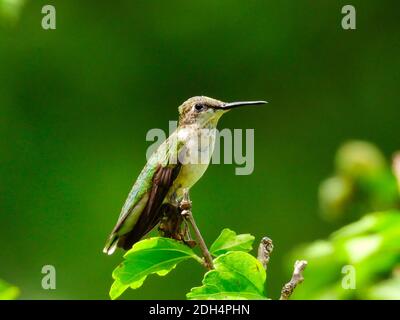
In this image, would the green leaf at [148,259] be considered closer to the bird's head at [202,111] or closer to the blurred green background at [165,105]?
the bird's head at [202,111]

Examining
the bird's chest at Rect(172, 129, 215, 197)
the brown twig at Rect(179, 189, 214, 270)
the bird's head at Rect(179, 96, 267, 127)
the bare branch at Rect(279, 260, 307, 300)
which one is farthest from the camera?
the bird's head at Rect(179, 96, 267, 127)

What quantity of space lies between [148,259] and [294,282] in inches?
20.5

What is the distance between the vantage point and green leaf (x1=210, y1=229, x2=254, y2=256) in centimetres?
258

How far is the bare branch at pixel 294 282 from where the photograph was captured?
2105mm

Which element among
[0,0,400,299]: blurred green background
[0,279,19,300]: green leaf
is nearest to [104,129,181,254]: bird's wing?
[0,279,19,300]: green leaf

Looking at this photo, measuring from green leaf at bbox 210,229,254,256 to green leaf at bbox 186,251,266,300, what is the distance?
312mm

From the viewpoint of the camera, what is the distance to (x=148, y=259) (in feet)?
8.23

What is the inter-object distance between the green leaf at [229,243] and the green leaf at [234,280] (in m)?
0.31

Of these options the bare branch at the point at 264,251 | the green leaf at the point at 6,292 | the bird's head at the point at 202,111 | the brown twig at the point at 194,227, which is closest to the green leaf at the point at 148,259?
the brown twig at the point at 194,227

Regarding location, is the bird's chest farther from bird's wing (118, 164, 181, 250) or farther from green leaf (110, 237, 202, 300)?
green leaf (110, 237, 202, 300)

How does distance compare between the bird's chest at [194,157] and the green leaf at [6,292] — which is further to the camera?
the bird's chest at [194,157]

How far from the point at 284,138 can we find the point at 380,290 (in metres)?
7.92

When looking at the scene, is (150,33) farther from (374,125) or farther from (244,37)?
(374,125)

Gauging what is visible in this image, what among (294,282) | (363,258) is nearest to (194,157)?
(363,258)
